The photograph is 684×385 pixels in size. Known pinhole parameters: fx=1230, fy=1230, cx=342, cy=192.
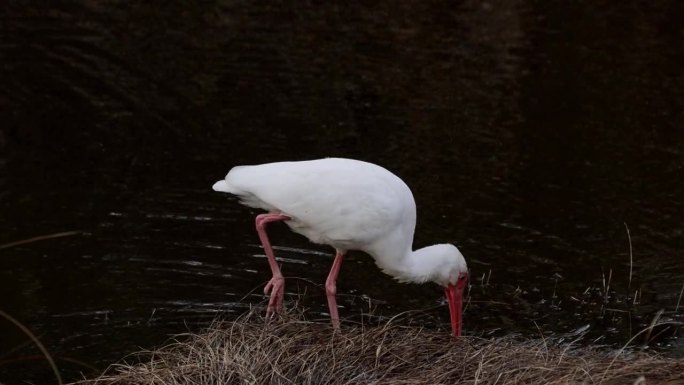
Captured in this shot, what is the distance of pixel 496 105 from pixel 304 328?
603 cm

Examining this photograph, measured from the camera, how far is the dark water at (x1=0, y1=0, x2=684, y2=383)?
23.7ft

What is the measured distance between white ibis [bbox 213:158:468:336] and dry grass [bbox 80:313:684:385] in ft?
1.96

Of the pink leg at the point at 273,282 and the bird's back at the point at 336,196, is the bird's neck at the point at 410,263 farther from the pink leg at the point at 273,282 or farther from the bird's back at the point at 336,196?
the pink leg at the point at 273,282

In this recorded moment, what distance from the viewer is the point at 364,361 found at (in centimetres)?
537

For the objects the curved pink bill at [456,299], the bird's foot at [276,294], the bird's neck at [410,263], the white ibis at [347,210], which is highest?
the white ibis at [347,210]

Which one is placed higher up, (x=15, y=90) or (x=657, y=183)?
(x=15, y=90)

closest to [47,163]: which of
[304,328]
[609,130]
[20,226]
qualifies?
[20,226]

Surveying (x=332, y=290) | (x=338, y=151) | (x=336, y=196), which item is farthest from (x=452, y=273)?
(x=338, y=151)

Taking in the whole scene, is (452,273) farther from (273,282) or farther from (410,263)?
(273,282)

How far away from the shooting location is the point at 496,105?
36.9 ft

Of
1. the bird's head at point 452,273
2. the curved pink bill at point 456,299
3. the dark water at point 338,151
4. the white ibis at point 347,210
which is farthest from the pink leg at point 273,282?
the curved pink bill at point 456,299

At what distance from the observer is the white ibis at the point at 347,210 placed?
626 centimetres

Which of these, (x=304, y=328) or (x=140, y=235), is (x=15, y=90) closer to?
(x=140, y=235)

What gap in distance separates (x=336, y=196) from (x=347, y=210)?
92 millimetres
